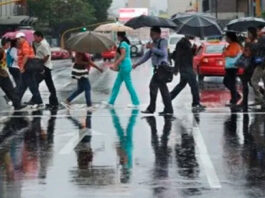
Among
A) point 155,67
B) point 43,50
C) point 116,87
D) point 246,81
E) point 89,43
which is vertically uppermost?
point 89,43

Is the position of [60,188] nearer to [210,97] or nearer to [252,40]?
[252,40]

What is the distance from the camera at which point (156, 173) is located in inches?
357

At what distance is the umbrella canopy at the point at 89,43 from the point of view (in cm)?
1650

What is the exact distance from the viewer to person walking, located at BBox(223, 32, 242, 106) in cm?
1673

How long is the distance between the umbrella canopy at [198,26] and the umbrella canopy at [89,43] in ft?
5.42

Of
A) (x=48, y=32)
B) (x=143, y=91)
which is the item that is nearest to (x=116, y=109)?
(x=143, y=91)

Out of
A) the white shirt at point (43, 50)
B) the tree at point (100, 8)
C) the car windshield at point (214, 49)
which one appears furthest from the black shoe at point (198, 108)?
the tree at point (100, 8)

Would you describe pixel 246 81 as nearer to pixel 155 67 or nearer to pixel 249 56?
pixel 249 56

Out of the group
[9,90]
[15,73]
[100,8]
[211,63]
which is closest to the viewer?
[9,90]

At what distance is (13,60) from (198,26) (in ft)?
16.3

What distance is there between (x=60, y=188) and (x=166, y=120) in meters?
6.18

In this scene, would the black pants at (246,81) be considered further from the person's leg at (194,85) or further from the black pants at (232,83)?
the person's leg at (194,85)

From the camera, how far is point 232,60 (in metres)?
16.7

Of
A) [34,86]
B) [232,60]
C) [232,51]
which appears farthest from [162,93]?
[34,86]
